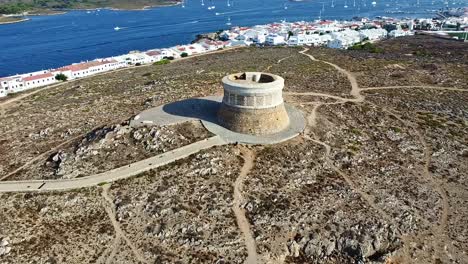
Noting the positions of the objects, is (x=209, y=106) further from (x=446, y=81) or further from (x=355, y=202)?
(x=446, y=81)

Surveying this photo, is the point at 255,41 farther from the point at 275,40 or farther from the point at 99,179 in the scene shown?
the point at 99,179

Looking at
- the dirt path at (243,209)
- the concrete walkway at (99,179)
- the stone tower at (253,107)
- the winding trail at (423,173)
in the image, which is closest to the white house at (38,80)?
the concrete walkway at (99,179)

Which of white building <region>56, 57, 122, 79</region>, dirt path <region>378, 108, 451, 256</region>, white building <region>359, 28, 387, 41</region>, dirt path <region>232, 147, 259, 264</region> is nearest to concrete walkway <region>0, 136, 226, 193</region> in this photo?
dirt path <region>232, 147, 259, 264</region>

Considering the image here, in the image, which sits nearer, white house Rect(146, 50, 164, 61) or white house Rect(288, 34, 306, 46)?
white house Rect(146, 50, 164, 61)

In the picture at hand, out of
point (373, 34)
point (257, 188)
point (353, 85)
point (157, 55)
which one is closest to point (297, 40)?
point (373, 34)

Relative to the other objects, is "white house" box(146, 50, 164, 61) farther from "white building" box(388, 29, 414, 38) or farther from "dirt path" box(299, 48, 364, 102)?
"white building" box(388, 29, 414, 38)

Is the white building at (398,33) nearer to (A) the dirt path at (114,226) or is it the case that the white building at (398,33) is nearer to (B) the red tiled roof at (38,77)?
(B) the red tiled roof at (38,77)

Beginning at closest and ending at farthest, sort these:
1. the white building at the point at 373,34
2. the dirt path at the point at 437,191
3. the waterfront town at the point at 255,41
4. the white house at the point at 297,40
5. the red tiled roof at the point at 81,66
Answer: the dirt path at the point at 437,191 → the waterfront town at the point at 255,41 → the red tiled roof at the point at 81,66 → the white house at the point at 297,40 → the white building at the point at 373,34
